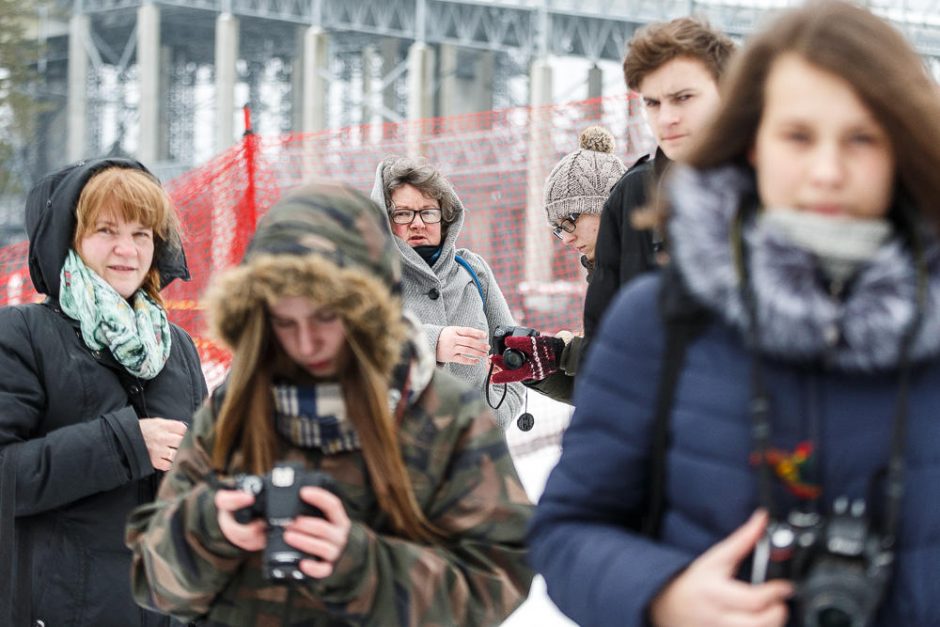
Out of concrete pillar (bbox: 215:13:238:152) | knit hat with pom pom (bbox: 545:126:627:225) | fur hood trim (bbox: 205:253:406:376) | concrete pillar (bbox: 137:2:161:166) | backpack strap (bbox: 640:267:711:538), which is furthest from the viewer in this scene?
concrete pillar (bbox: 137:2:161:166)

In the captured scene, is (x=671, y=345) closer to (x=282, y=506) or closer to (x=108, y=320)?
(x=282, y=506)

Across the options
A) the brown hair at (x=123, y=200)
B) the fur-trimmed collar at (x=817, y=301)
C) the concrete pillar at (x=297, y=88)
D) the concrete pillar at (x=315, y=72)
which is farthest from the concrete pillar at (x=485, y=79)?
the fur-trimmed collar at (x=817, y=301)

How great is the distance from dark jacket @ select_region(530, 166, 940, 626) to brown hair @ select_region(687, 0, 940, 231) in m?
0.09

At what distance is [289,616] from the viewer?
1817mm

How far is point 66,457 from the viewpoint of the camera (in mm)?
2641

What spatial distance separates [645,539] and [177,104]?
34.1 metres

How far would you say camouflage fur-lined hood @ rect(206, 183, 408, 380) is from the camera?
67.9 inches

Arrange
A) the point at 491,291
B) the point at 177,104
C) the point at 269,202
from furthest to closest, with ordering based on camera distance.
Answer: the point at 177,104 → the point at 269,202 → the point at 491,291

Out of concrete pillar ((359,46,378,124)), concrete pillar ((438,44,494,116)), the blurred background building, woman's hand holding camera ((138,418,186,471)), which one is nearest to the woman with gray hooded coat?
woman's hand holding camera ((138,418,186,471))

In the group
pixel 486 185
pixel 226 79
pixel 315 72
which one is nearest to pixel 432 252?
pixel 486 185

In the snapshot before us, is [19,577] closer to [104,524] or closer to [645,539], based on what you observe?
[104,524]

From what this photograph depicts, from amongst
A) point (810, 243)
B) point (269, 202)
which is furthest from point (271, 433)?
point (269, 202)

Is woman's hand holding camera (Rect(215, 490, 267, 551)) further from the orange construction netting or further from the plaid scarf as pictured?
the orange construction netting

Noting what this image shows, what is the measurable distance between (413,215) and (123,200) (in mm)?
1176
